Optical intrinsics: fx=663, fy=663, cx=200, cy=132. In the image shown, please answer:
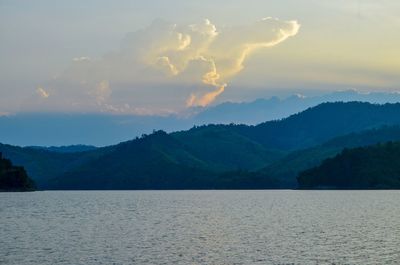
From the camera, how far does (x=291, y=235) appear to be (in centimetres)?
15338

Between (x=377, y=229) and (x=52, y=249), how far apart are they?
83.4m

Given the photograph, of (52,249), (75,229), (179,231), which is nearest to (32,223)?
(75,229)

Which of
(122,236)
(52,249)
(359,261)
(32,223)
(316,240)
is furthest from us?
(32,223)

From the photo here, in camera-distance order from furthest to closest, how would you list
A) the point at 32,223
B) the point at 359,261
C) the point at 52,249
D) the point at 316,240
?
the point at 32,223 → the point at 316,240 → the point at 52,249 → the point at 359,261

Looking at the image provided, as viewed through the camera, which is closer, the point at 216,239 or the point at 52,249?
the point at 52,249

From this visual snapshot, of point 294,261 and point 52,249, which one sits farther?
point 52,249

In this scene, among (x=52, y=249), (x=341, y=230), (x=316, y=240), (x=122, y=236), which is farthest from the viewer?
(x=341, y=230)

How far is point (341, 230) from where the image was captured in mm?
165750

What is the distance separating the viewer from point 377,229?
167 meters

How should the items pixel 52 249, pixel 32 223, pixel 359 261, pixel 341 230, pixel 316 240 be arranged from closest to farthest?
pixel 359 261 < pixel 52 249 < pixel 316 240 < pixel 341 230 < pixel 32 223

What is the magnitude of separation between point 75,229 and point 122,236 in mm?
25717

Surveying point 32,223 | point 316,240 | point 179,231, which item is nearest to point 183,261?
point 316,240

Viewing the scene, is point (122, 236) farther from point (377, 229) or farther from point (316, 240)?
point (377, 229)

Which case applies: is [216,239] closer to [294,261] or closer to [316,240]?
[316,240]
